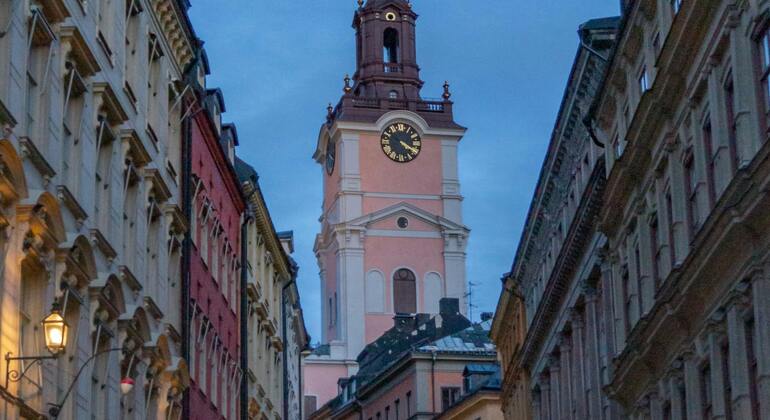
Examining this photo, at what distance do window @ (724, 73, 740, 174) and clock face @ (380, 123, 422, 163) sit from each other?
4349 inches

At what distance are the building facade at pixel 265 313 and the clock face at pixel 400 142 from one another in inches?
2313

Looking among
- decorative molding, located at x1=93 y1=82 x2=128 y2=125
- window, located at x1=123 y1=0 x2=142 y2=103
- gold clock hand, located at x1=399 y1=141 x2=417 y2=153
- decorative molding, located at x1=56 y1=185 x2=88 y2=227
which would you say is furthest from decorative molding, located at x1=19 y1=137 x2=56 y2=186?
gold clock hand, located at x1=399 y1=141 x2=417 y2=153

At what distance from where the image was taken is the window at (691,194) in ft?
121

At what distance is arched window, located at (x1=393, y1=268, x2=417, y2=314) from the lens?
140 metres

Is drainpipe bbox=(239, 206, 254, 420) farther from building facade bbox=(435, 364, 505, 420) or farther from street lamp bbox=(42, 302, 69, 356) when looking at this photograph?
street lamp bbox=(42, 302, 69, 356)

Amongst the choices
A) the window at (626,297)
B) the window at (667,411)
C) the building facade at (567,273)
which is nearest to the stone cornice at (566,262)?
the building facade at (567,273)

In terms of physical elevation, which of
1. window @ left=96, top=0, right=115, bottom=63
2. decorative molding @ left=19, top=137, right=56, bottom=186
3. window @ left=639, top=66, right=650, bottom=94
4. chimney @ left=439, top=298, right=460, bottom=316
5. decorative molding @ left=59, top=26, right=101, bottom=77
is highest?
chimney @ left=439, top=298, right=460, bottom=316

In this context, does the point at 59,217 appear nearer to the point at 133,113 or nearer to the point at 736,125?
the point at 133,113

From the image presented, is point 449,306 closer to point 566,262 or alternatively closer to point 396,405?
point 396,405

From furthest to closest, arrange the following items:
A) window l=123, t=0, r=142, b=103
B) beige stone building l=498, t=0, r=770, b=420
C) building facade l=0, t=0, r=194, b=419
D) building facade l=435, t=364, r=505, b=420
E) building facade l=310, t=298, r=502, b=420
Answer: building facade l=310, t=298, r=502, b=420 → building facade l=435, t=364, r=505, b=420 → window l=123, t=0, r=142, b=103 → beige stone building l=498, t=0, r=770, b=420 → building facade l=0, t=0, r=194, b=419

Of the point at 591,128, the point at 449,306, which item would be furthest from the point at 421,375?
the point at 591,128

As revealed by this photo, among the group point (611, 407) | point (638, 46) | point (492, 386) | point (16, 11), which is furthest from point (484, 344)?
point (16, 11)

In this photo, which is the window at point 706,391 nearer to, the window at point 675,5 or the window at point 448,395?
the window at point 675,5

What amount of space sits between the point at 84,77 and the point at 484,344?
246 feet
